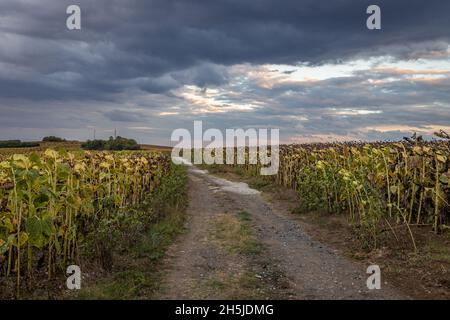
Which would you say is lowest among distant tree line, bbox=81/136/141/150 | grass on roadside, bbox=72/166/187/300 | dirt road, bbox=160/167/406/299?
dirt road, bbox=160/167/406/299

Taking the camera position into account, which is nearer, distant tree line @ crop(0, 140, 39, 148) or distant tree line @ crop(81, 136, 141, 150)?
distant tree line @ crop(0, 140, 39, 148)

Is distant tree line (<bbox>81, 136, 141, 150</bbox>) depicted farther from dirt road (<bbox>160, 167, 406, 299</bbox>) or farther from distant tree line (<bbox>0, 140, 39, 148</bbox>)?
dirt road (<bbox>160, 167, 406, 299</bbox>)

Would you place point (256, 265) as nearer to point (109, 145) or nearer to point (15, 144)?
point (109, 145)

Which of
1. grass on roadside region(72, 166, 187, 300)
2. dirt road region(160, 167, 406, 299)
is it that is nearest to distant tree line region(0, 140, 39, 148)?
dirt road region(160, 167, 406, 299)

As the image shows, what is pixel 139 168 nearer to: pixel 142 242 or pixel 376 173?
pixel 142 242

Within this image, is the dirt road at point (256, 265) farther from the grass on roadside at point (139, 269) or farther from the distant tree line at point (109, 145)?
the distant tree line at point (109, 145)

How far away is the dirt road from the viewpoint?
277 inches

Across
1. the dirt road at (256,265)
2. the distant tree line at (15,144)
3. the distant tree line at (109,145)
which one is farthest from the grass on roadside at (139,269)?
the distant tree line at (15,144)

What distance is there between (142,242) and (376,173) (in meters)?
6.91

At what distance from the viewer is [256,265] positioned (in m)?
8.65

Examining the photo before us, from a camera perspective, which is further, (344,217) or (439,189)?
(344,217)
